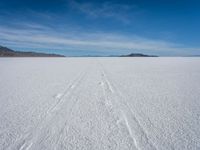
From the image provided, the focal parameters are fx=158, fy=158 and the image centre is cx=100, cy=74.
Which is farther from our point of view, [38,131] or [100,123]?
[100,123]

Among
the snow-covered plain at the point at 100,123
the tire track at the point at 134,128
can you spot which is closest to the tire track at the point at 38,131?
the snow-covered plain at the point at 100,123

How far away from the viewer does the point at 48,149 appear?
219 centimetres

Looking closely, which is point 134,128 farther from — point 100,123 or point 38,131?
point 38,131

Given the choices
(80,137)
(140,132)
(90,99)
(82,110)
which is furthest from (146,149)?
(90,99)

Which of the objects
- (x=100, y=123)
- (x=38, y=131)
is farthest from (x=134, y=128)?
(x=38, y=131)

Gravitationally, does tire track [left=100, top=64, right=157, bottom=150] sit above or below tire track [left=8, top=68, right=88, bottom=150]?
above

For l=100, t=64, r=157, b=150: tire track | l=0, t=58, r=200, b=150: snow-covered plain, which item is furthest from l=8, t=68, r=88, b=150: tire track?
l=100, t=64, r=157, b=150: tire track

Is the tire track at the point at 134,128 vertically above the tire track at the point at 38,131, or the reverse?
the tire track at the point at 134,128

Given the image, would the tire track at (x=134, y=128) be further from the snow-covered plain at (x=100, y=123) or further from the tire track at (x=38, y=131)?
the tire track at (x=38, y=131)

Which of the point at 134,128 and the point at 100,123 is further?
the point at 100,123

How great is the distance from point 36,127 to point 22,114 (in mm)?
853

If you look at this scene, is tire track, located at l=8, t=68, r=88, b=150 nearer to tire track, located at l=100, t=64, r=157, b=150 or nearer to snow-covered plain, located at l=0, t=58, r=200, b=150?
snow-covered plain, located at l=0, t=58, r=200, b=150

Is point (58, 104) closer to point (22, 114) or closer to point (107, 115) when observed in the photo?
point (22, 114)

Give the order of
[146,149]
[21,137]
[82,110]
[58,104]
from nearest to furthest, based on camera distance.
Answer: [146,149]
[21,137]
[82,110]
[58,104]
